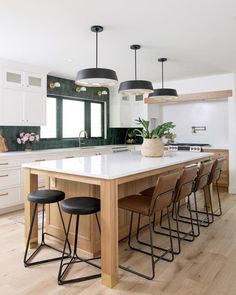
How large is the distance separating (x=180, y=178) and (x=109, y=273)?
1213 millimetres

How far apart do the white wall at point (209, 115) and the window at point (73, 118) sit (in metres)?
1.71

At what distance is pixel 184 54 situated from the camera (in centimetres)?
418

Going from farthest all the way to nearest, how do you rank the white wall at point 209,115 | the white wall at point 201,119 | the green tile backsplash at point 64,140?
the white wall at point 201,119
the white wall at point 209,115
the green tile backsplash at point 64,140

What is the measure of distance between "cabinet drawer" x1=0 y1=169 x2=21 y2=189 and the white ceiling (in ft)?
6.16

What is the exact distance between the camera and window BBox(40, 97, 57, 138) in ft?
18.5

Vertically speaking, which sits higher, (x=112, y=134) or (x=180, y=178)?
(x=112, y=134)

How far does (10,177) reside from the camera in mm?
4258

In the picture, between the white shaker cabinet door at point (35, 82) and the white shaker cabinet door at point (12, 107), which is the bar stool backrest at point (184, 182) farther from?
the white shaker cabinet door at point (35, 82)

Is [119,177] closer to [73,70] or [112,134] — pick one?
[73,70]

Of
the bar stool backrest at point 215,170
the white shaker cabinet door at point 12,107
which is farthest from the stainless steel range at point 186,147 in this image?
the white shaker cabinet door at point 12,107

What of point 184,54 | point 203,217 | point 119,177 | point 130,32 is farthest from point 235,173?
point 119,177

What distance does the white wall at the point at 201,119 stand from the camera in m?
6.39

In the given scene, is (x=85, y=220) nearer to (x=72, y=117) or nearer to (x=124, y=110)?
(x=72, y=117)

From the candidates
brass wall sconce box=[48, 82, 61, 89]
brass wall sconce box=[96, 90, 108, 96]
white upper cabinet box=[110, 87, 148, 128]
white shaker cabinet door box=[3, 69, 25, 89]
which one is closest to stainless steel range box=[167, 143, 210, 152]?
white upper cabinet box=[110, 87, 148, 128]
